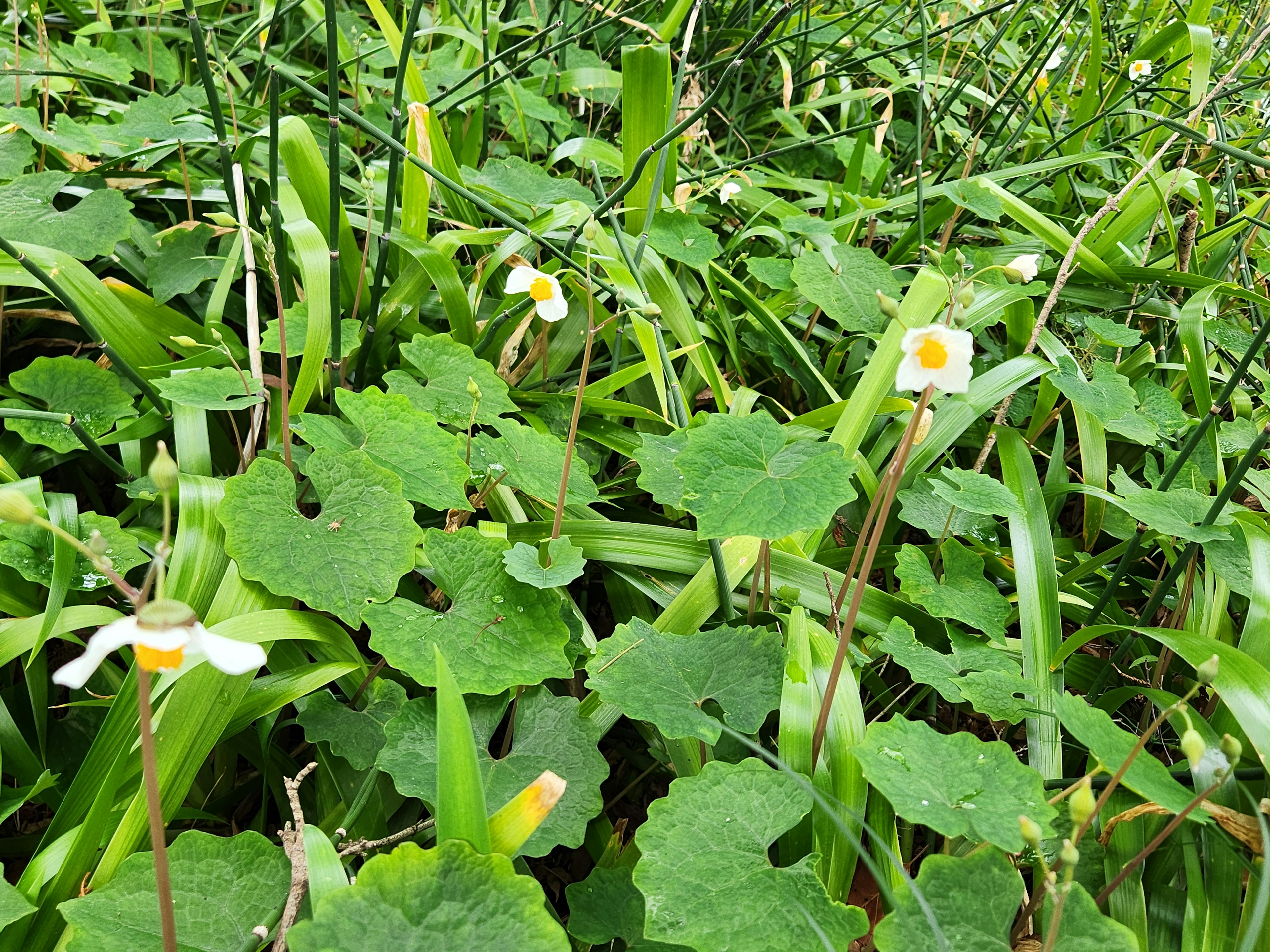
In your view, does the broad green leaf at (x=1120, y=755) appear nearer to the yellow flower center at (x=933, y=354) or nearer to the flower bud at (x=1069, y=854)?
the flower bud at (x=1069, y=854)

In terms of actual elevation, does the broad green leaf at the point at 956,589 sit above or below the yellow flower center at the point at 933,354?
below

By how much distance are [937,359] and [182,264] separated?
4.42 feet

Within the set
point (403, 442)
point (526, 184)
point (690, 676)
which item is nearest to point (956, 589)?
point (690, 676)

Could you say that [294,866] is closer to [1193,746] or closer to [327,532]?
[327,532]

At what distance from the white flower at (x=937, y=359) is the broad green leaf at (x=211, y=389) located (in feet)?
2.93

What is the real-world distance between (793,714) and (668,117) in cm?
135

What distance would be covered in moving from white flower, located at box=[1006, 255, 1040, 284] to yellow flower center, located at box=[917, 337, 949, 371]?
21 centimetres

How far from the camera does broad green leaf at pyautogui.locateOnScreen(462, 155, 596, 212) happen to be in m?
1.82

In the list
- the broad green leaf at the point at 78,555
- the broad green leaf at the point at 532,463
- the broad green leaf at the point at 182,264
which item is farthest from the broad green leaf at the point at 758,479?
the broad green leaf at the point at 182,264

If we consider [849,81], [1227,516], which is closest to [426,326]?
[1227,516]

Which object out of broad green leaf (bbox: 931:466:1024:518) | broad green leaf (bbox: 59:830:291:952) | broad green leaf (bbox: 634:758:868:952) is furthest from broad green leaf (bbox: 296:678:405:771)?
broad green leaf (bbox: 931:466:1024:518)

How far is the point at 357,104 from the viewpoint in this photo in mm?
2010

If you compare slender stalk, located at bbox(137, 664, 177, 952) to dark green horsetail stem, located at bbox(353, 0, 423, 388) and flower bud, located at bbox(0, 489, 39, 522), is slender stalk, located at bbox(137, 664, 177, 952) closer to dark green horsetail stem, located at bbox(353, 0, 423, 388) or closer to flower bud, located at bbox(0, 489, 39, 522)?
flower bud, located at bbox(0, 489, 39, 522)

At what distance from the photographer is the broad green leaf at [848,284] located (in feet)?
5.60
